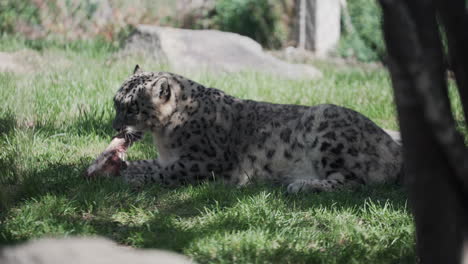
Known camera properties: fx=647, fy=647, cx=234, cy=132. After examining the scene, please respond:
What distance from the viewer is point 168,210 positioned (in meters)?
5.47

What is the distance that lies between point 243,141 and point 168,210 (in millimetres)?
1525

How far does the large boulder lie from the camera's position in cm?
1180

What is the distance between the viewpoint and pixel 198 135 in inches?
261

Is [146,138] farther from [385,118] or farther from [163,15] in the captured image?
[163,15]

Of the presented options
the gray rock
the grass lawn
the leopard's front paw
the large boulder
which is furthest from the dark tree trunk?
the large boulder

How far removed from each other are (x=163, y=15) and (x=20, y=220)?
1301 centimetres

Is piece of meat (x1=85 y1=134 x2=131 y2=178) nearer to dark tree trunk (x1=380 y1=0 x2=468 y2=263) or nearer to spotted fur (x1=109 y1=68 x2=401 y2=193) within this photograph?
spotted fur (x1=109 y1=68 x2=401 y2=193)

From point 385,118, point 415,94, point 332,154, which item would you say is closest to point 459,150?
point 415,94

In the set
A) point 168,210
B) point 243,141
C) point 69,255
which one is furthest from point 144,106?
point 69,255

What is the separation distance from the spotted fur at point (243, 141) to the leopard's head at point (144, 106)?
0.01 meters

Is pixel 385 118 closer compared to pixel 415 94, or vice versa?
pixel 415 94

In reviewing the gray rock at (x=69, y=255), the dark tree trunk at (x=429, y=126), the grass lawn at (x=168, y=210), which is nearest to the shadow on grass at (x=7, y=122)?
the grass lawn at (x=168, y=210)

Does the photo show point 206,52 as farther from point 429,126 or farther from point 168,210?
point 429,126

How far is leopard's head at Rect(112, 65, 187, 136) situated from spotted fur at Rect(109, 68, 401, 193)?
0.03ft
